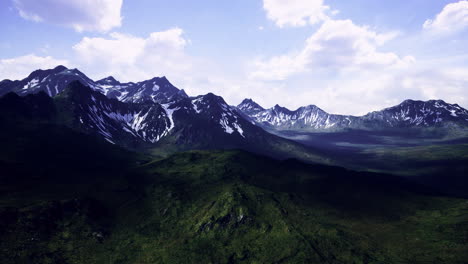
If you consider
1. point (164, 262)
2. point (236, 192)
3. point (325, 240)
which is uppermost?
point (236, 192)

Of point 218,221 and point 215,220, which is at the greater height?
point 215,220

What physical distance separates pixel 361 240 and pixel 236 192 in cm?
6593

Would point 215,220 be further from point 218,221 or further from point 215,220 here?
point 218,221

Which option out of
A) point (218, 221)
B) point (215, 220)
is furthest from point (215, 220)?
point (218, 221)

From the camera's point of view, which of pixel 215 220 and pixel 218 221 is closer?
pixel 218 221

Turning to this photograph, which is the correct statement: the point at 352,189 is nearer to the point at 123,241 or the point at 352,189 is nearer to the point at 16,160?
the point at 123,241

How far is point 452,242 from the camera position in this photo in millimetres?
114125

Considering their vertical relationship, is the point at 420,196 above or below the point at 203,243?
above

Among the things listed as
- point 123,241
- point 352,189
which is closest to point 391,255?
point 352,189

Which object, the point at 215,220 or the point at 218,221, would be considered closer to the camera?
the point at 218,221

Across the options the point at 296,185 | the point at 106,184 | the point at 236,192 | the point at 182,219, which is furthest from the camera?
the point at 296,185

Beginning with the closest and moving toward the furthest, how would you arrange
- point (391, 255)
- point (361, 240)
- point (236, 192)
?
point (391, 255) < point (361, 240) < point (236, 192)

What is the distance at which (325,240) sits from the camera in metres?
124

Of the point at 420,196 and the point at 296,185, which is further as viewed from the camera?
the point at 296,185
